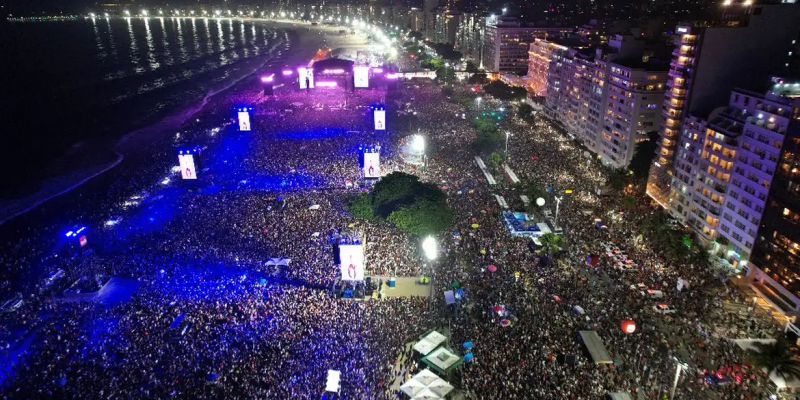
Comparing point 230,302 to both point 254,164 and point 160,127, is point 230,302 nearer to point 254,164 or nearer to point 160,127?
point 254,164

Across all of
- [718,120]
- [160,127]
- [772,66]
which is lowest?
[160,127]

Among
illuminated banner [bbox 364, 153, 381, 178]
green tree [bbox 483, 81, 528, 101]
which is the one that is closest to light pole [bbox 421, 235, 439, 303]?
illuminated banner [bbox 364, 153, 381, 178]

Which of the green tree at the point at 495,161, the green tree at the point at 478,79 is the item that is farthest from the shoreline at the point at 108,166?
the green tree at the point at 478,79

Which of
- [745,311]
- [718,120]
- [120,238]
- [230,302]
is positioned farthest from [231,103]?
[745,311]

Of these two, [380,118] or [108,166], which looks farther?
[380,118]

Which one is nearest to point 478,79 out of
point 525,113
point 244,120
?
point 525,113

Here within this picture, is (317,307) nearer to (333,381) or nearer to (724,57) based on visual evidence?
(333,381)

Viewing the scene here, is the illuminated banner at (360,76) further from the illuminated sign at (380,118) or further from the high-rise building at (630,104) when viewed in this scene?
the high-rise building at (630,104)
